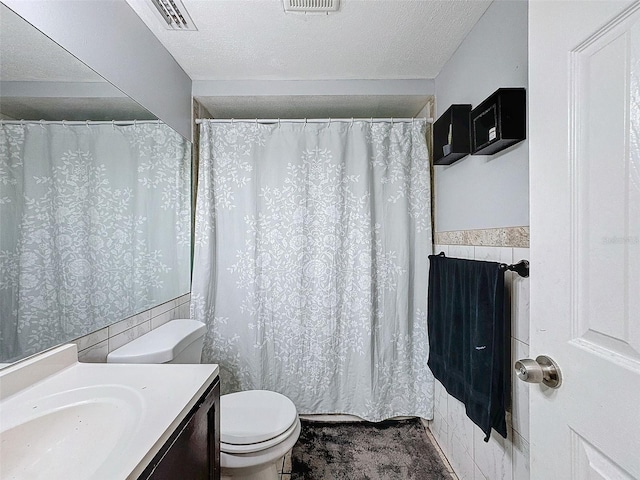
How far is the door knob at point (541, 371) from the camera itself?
62 cm

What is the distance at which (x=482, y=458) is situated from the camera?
1.39 metres

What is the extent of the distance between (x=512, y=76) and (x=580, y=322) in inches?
40.6

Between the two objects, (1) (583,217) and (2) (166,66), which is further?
(2) (166,66)

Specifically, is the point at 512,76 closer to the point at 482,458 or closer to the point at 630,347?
the point at 630,347

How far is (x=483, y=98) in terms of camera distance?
140cm

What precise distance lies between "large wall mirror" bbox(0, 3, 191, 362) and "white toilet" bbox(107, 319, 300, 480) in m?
0.17

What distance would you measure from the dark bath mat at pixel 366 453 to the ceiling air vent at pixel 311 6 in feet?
7.29

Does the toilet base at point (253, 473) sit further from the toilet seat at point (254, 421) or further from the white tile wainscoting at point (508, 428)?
the white tile wainscoting at point (508, 428)

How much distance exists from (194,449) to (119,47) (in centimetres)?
153

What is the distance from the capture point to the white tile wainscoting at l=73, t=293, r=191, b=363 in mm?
1152

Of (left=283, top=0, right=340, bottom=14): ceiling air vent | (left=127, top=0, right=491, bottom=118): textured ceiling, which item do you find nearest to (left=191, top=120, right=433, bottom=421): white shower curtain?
(left=127, top=0, right=491, bottom=118): textured ceiling

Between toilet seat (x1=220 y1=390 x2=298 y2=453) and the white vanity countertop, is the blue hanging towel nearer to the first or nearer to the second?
toilet seat (x1=220 y1=390 x2=298 y2=453)

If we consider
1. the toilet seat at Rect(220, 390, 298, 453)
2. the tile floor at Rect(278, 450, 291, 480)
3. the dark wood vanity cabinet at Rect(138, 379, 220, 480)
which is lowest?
the tile floor at Rect(278, 450, 291, 480)

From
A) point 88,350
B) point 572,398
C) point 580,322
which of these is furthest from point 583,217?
point 88,350
